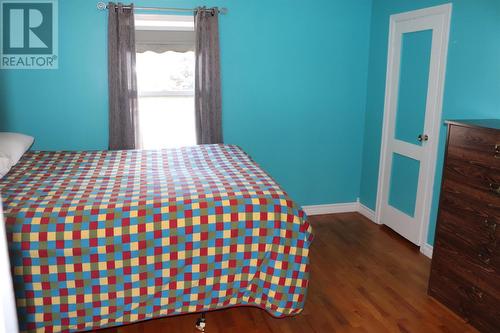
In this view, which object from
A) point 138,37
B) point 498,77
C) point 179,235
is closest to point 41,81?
point 138,37

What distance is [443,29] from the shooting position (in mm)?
3271

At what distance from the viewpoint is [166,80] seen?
3.99 m

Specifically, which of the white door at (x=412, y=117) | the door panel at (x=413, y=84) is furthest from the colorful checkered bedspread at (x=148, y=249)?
the door panel at (x=413, y=84)

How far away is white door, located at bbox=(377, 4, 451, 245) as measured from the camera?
339cm

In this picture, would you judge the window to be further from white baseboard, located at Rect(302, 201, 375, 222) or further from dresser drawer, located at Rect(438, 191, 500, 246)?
dresser drawer, located at Rect(438, 191, 500, 246)

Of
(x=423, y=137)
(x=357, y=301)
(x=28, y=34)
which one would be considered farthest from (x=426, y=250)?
(x=28, y=34)

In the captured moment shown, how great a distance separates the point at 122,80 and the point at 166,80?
0.47 metres

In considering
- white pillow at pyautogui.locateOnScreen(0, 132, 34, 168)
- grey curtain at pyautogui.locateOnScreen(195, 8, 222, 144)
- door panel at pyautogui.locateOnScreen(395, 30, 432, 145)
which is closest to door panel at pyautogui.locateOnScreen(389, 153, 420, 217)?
door panel at pyautogui.locateOnScreen(395, 30, 432, 145)

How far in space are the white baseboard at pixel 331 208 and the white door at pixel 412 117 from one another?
41 cm

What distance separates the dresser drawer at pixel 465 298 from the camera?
2.41m

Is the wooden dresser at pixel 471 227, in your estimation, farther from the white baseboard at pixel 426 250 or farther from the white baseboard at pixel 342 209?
the white baseboard at pixel 342 209

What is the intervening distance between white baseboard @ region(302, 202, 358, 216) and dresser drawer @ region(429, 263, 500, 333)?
1.71m

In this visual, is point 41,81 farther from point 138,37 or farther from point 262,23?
point 262,23

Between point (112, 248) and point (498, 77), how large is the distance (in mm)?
2631
